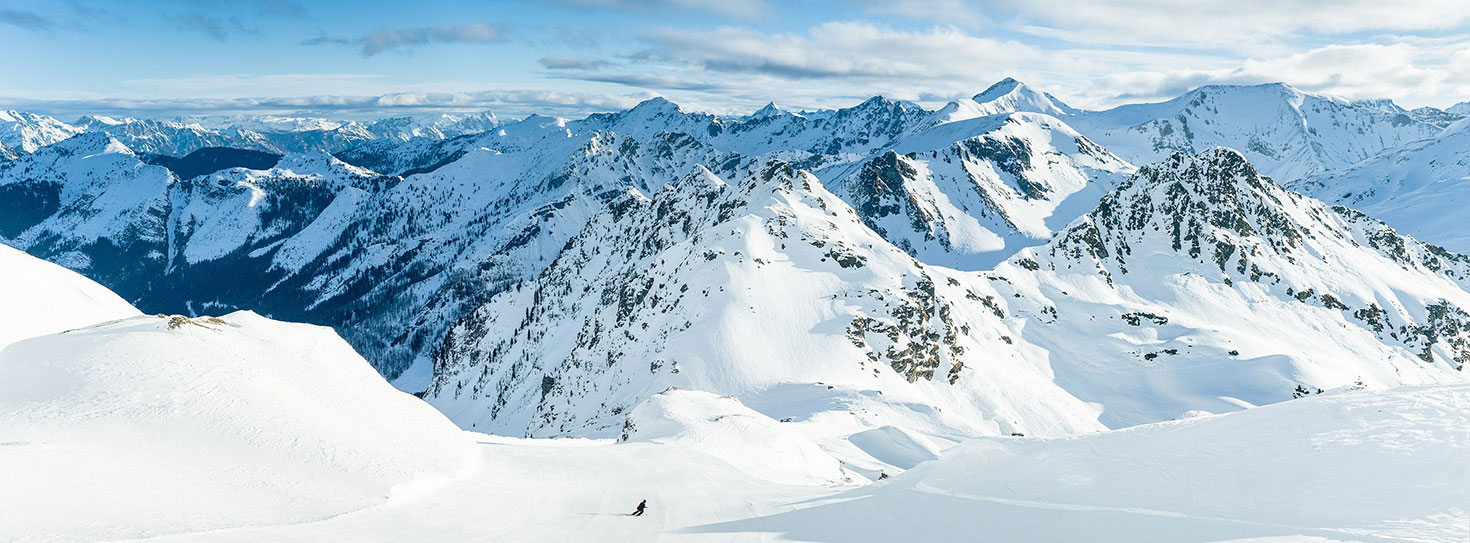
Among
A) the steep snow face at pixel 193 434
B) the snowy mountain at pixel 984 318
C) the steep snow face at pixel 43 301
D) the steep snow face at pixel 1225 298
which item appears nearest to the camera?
the steep snow face at pixel 193 434

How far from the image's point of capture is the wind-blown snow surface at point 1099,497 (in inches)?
639

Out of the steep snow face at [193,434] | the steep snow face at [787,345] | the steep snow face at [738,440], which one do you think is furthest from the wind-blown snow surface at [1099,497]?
the steep snow face at [787,345]

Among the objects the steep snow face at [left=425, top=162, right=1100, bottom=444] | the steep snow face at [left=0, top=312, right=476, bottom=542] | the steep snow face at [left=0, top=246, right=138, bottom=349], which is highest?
the steep snow face at [left=0, top=246, right=138, bottom=349]

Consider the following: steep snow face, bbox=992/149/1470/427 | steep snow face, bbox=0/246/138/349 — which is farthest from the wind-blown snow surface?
steep snow face, bbox=992/149/1470/427

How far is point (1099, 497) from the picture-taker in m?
19.7

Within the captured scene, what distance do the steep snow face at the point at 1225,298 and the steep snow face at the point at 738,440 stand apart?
74302 mm

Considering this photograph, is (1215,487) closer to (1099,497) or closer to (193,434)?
(1099,497)

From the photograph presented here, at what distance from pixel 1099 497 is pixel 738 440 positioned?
31.9 m

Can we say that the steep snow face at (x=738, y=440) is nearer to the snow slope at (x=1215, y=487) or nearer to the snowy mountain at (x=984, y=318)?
the snowy mountain at (x=984, y=318)

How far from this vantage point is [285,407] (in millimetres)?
25375

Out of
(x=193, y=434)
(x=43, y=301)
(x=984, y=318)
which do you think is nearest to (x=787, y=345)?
(x=984, y=318)

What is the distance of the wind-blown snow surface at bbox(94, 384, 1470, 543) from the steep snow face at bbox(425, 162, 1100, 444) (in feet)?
128

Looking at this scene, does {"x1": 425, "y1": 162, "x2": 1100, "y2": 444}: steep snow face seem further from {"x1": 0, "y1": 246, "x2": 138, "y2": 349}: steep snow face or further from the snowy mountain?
{"x1": 0, "y1": 246, "x2": 138, "y2": 349}: steep snow face

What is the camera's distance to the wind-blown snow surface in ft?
53.2
